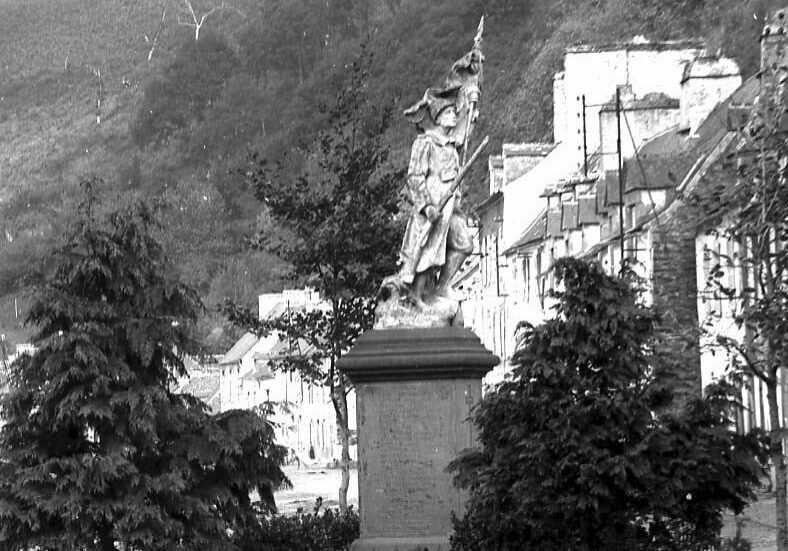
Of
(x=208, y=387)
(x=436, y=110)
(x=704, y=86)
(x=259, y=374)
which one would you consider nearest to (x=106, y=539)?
(x=436, y=110)

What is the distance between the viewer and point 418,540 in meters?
19.8

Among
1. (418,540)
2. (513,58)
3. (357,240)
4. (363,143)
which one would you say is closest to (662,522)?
(418,540)

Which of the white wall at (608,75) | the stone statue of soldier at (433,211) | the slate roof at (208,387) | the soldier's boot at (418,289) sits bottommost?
the soldier's boot at (418,289)

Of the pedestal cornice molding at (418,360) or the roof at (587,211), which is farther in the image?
the roof at (587,211)

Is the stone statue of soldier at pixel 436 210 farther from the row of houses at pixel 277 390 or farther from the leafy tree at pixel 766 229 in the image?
the row of houses at pixel 277 390

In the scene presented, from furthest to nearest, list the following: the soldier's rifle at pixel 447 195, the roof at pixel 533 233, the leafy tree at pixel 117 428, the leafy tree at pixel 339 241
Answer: the roof at pixel 533 233
the leafy tree at pixel 339 241
the leafy tree at pixel 117 428
the soldier's rifle at pixel 447 195

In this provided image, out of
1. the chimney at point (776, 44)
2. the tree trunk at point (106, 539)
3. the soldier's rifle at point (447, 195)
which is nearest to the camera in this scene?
the chimney at point (776, 44)

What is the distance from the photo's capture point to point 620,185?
1499 inches

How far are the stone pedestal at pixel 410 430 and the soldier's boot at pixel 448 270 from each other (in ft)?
3.62

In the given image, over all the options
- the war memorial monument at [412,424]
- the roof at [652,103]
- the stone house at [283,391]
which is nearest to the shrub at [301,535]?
the war memorial monument at [412,424]

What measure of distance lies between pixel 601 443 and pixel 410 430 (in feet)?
12.4

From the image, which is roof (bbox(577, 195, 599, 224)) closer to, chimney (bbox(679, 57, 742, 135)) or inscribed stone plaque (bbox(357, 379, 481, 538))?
chimney (bbox(679, 57, 742, 135))

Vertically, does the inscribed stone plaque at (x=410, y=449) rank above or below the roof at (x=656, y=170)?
below

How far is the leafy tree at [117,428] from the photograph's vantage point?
21.1 m
